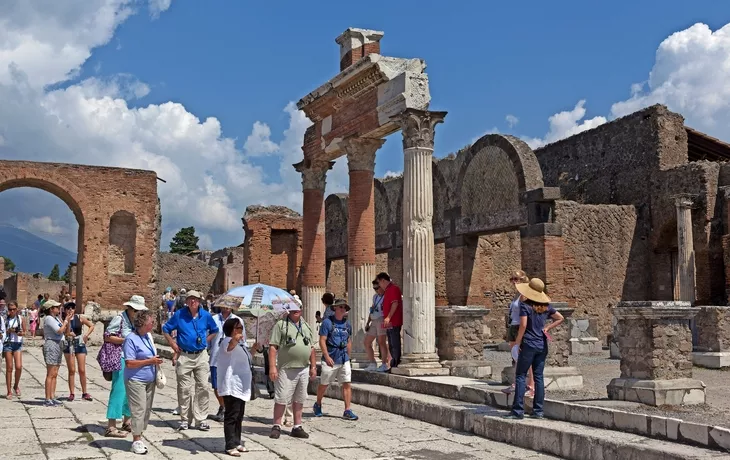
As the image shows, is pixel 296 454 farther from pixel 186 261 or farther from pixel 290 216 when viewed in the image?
pixel 186 261

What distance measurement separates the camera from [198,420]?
7891 mm

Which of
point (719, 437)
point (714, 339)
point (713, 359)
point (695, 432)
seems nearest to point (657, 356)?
point (695, 432)

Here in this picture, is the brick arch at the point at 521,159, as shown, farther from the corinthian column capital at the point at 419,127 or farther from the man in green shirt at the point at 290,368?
the man in green shirt at the point at 290,368

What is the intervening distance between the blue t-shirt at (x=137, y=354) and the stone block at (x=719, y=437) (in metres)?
4.57

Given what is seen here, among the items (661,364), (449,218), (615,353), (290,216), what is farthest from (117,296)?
(661,364)

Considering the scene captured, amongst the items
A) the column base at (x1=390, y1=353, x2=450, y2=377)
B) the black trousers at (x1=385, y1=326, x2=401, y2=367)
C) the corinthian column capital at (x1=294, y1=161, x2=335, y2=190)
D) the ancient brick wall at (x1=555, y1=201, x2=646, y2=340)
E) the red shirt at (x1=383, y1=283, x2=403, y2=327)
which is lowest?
the column base at (x1=390, y1=353, x2=450, y2=377)

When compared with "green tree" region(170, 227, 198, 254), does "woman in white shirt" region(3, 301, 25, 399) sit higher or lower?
lower

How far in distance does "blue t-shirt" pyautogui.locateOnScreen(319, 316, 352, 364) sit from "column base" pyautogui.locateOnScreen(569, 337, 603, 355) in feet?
26.8

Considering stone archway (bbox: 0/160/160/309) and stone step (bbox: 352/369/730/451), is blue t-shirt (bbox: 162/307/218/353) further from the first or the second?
stone archway (bbox: 0/160/160/309)

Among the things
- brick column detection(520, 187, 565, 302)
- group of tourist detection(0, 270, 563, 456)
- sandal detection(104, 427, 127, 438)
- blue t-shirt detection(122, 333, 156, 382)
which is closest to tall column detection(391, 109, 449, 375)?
group of tourist detection(0, 270, 563, 456)

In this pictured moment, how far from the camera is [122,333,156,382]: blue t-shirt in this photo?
670cm

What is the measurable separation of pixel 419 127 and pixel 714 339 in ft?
19.8

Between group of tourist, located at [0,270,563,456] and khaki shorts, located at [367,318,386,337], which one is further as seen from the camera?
khaki shorts, located at [367,318,386,337]

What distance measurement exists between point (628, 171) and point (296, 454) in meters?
18.2
